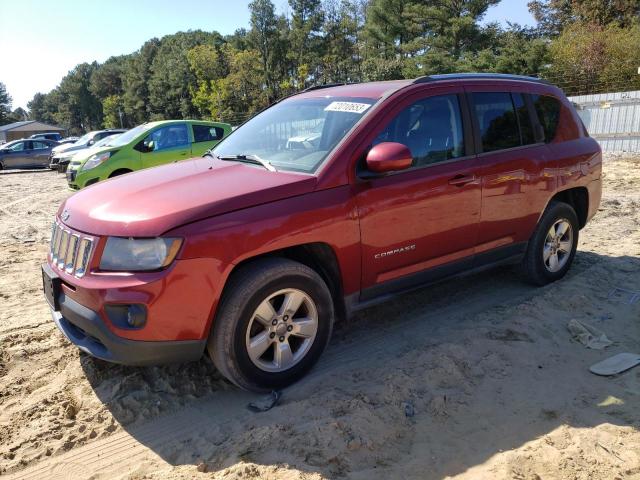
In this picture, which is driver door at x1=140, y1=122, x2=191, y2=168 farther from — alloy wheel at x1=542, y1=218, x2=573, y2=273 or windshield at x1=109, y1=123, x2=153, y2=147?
alloy wheel at x1=542, y1=218, x2=573, y2=273

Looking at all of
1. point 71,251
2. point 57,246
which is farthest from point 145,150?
point 71,251

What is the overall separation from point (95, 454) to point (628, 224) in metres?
7.40

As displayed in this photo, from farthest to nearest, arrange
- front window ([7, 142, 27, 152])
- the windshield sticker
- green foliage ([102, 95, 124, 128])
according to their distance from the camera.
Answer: green foliage ([102, 95, 124, 128]) → front window ([7, 142, 27, 152]) → the windshield sticker

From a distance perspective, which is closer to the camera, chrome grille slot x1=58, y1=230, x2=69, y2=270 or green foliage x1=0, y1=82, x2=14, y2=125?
chrome grille slot x1=58, y1=230, x2=69, y2=270

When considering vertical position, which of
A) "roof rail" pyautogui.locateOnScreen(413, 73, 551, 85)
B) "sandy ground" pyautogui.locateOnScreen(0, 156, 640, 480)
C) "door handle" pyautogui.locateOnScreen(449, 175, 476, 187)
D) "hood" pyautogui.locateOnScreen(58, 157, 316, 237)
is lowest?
"sandy ground" pyautogui.locateOnScreen(0, 156, 640, 480)

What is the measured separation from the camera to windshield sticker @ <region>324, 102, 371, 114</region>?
3.71m

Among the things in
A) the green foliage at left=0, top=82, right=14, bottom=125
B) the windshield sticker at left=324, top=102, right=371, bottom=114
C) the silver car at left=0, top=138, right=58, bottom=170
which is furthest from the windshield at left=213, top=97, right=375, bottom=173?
the green foliage at left=0, top=82, right=14, bottom=125

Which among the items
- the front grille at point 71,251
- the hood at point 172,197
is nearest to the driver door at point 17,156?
the hood at point 172,197

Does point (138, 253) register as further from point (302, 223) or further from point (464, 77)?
point (464, 77)

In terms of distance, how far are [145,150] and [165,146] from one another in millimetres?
418

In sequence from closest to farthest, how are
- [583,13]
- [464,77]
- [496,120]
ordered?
[464,77], [496,120], [583,13]

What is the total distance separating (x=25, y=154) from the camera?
24.4 m

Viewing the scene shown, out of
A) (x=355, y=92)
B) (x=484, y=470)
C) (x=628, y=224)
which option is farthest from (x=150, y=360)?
(x=628, y=224)

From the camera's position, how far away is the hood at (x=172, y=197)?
2.88 metres
